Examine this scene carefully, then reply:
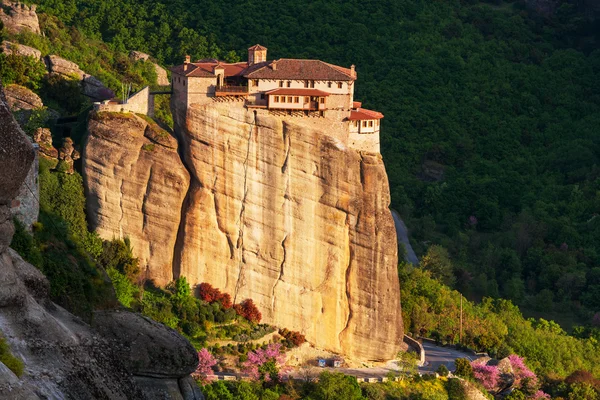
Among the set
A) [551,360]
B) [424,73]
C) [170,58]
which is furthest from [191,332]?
[424,73]

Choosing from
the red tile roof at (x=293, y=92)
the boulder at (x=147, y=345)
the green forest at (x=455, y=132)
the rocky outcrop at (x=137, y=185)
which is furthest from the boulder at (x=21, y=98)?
the boulder at (x=147, y=345)

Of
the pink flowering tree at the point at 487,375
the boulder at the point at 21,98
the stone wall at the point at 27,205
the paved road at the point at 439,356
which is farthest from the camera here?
the boulder at the point at 21,98

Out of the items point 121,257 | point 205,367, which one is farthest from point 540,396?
point 121,257

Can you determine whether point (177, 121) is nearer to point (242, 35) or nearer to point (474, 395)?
point (474, 395)

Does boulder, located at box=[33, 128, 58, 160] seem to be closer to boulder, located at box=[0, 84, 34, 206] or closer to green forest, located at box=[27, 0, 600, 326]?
green forest, located at box=[27, 0, 600, 326]

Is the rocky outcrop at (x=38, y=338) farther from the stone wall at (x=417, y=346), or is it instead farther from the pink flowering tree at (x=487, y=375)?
the pink flowering tree at (x=487, y=375)

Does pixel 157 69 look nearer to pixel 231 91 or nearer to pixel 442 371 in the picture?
pixel 231 91
